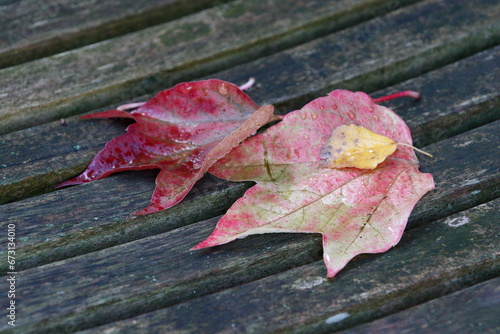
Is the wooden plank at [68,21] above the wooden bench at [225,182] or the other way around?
above

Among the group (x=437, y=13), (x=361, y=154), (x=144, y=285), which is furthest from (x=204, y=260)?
(x=437, y=13)

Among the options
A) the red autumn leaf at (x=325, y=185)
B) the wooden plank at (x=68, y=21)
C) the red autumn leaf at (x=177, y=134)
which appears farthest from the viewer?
the wooden plank at (x=68, y=21)

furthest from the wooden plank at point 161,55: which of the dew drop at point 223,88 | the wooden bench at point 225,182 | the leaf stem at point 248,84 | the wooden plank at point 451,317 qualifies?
the wooden plank at point 451,317

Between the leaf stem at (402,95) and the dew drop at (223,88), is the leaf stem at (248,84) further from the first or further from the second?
the leaf stem at (402,95)

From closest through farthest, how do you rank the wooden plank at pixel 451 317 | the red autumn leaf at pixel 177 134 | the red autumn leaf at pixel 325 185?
the wooden plank at pixel 451 317 → the red autumn leaf at pixel 325 185 → the red autumn leaf at pixel 177 134

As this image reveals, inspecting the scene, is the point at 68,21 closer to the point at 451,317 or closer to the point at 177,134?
the point at 177,134

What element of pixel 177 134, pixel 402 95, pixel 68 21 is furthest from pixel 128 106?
pixel 402 95
